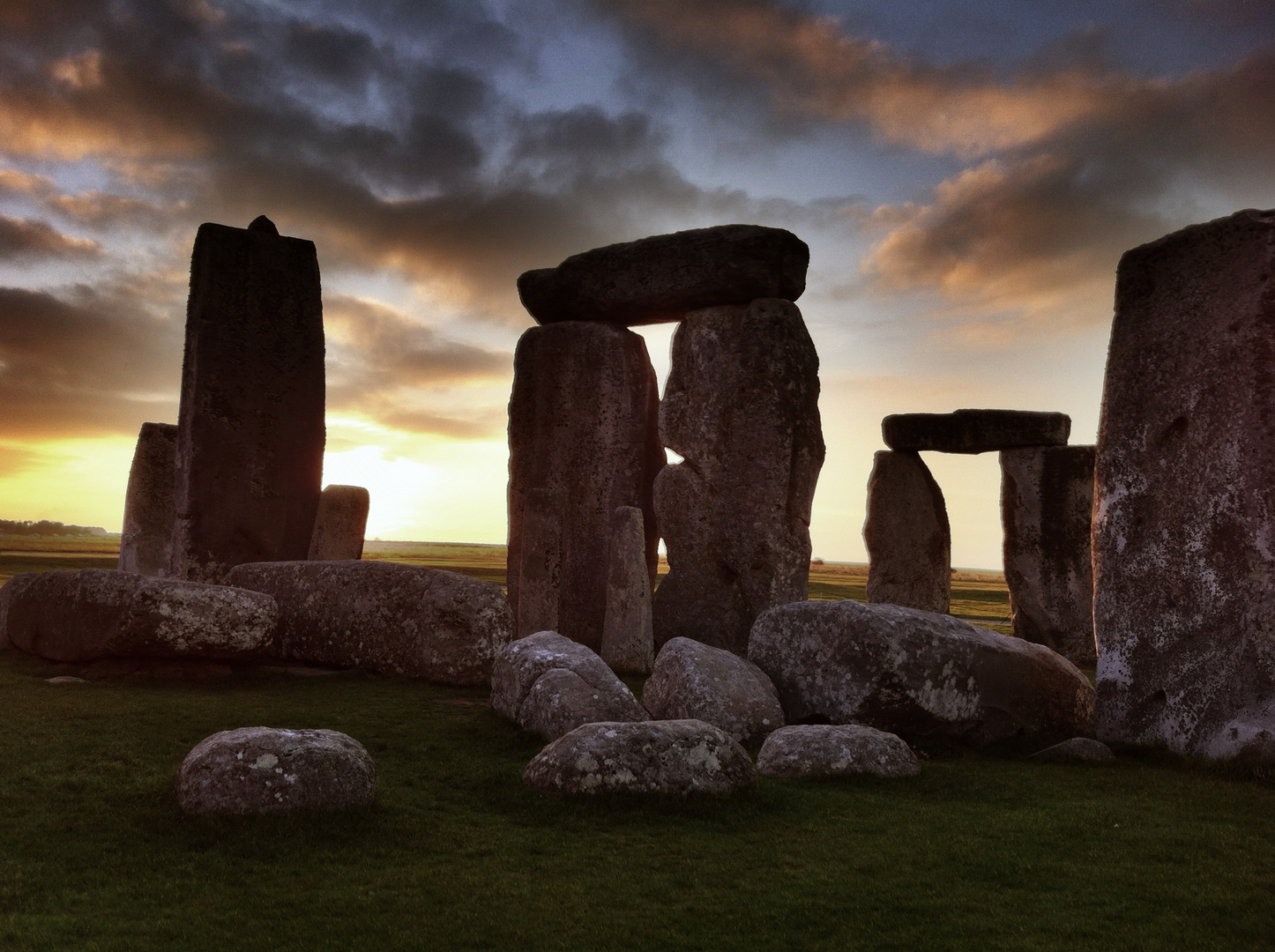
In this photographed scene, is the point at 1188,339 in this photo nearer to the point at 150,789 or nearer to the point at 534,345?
the point at 150,789

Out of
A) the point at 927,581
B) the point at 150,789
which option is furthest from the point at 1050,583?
the point at 150,789

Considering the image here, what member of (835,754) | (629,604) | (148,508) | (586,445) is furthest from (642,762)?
(148,508)

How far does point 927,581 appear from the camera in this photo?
1583cm

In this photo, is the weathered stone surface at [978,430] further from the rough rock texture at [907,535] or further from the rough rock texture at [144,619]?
the rough rock texture at [144,619]

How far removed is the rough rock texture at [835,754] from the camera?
5332 millimetres

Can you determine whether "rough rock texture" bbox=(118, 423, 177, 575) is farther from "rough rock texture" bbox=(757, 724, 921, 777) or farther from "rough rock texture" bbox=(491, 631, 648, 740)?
"rough rock texture" bbox=(757, 724, 921, 777)

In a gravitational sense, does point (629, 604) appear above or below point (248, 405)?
below

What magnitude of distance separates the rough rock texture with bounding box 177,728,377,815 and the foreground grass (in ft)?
0.27

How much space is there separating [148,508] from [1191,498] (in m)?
13.6

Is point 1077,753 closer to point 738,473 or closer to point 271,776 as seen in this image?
→ point 271,776

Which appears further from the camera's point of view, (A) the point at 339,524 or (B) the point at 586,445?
(B) the point at 586,445

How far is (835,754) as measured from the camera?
17.7ft

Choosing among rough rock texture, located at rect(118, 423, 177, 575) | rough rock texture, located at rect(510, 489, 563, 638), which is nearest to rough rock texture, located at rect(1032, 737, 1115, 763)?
rough rock texture, located at rect(510, 489, 563, 638)

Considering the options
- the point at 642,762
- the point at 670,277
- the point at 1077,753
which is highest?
the point at 670,277
